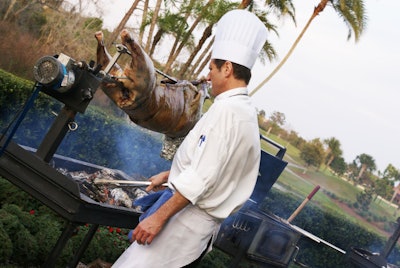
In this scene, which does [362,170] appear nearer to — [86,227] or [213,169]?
[86,227]

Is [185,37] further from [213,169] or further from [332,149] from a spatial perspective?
[213,169]

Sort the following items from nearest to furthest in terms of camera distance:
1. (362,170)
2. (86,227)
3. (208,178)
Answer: (208,178) → (86,227) → (362,170)

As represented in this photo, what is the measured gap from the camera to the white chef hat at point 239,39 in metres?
2.48

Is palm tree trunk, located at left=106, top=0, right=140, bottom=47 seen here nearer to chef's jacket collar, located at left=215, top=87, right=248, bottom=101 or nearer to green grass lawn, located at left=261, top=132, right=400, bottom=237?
green grass lawn, located at left=261, top=132, right=400, bottom=237

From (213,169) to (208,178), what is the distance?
5 centimetres

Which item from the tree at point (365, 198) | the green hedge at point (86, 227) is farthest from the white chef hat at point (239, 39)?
the tree at point (365, 198)

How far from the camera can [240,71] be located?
2.49 m

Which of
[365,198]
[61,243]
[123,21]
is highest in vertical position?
[123,21]

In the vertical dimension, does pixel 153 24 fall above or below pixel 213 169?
above

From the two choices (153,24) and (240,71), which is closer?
(240,71)

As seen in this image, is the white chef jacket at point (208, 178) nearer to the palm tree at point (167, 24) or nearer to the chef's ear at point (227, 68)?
the chef's ear at point (227, 68)

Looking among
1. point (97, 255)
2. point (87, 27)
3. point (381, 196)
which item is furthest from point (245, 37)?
point (381, 196)

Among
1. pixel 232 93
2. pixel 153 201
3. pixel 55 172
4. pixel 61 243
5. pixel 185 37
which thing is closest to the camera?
pixel 232 93

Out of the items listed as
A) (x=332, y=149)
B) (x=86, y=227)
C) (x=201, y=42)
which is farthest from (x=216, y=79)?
(x=332, y=149)
